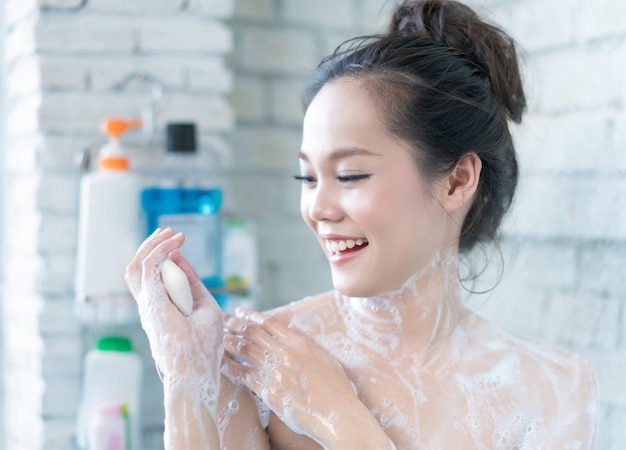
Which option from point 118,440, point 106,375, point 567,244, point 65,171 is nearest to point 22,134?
point 65,171

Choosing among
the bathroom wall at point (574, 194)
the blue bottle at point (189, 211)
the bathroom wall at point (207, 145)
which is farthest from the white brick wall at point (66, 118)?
the bathroom wall at point (574, 194)

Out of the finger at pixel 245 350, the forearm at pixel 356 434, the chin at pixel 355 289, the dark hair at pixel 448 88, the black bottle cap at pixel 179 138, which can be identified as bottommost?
the forearm at pixel 356 434

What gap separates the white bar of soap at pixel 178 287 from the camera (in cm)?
103

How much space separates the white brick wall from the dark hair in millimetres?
420

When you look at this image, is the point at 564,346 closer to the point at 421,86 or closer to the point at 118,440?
the point at 421,86

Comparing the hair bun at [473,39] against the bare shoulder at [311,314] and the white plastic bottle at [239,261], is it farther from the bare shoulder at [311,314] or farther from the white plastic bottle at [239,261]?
the white plastic bottle at [239,261]

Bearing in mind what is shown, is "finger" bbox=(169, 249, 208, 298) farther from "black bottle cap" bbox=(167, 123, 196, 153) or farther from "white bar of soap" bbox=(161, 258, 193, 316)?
"black bottle cap" bbox=(167, 123, 196, 153)

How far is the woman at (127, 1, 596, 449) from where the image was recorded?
1.08 metres

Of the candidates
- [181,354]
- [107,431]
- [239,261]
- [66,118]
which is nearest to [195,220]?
[239,261]

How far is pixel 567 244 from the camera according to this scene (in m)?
1.46

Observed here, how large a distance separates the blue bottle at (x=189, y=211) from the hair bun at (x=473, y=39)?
48 cm

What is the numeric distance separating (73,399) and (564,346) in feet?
3.16

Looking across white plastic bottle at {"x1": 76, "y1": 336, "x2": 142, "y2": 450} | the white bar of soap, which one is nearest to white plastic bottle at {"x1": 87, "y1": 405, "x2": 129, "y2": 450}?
white plastic bottle at {"x1": 76, "y1": 336, "x2": 142, "y2": 450}

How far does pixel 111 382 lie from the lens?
1415mm
